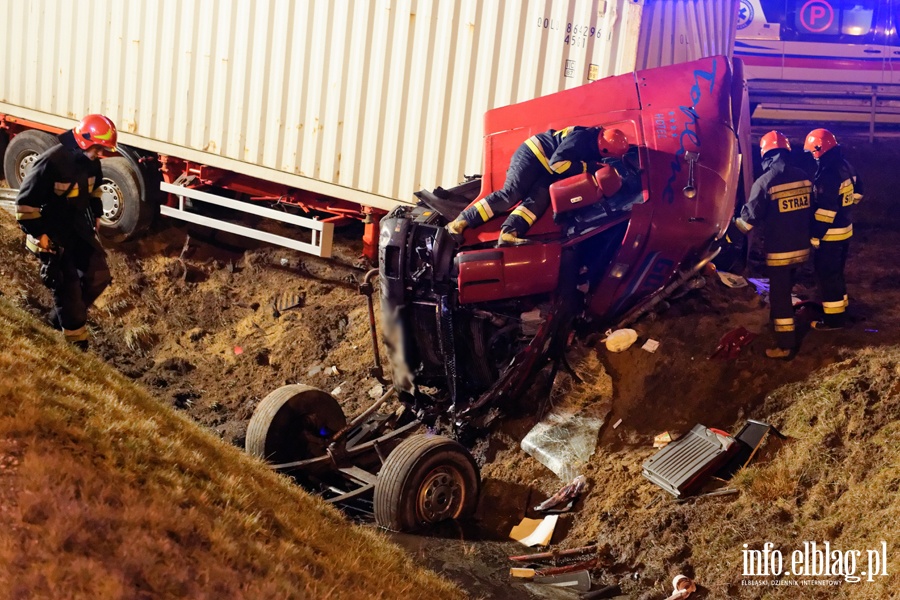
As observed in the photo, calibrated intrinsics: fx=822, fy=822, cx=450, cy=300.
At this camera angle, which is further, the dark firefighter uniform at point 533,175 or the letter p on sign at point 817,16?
the letter p on sign at point 817,16

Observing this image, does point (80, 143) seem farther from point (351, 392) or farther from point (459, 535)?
point (459, 535)

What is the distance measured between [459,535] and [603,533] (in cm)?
88

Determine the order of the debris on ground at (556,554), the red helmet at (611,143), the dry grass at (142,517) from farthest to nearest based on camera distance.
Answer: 1. the red helmet at (611,143)
2. the debris on ground at (556,554)
3. the dry grass at (142,517)

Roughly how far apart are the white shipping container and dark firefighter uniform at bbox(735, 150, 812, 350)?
142 cm

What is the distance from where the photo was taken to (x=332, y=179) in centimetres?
770

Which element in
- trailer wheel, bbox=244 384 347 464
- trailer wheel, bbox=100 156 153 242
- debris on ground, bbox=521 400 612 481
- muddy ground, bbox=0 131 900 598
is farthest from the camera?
trailer wheel, bbox=100 156 153 242

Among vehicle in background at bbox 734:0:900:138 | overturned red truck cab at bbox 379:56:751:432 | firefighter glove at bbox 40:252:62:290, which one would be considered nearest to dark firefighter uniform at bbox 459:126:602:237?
overturned red truck cab at bbox 379:56:751:432

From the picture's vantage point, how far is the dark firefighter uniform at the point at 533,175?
524 cm

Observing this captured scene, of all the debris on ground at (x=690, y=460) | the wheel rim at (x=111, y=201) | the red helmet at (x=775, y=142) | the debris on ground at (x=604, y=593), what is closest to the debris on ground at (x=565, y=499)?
the debris on ground at (x=690, y=460)

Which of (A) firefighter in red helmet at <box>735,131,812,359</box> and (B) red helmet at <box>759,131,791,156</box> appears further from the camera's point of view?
(B) red helmet at <box>759,131,791,156</box>

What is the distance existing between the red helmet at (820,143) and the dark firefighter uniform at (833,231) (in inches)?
3.3

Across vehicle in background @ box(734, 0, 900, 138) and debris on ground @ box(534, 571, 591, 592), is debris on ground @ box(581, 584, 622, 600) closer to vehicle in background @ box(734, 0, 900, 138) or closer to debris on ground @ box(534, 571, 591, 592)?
debris on ground @ box(534, 571, 591, 592)

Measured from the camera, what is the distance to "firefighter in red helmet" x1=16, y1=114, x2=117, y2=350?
574 cm

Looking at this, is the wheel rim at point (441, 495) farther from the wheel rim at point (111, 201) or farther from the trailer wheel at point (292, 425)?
the wheel rim at point (111, 201)
